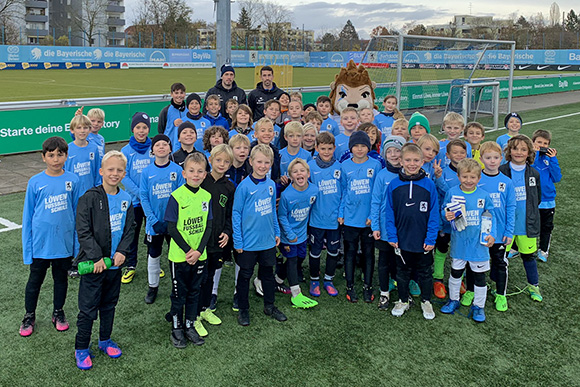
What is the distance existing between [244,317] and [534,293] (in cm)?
299

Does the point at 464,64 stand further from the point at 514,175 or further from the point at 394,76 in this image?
the point at 514,175

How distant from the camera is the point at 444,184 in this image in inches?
205

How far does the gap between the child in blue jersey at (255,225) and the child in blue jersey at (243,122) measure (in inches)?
57.9

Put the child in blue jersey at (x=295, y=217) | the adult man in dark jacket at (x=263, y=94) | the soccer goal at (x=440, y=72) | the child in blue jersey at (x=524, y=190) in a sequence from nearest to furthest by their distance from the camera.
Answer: the child in blue jersey at (x=295, y=217) < the child in blue jersey at (x=524, y=190) < the adult man in dark jacket at (x=263, y=94) < the soccer goal at (x=440, y=72)

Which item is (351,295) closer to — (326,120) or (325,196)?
(325,196)

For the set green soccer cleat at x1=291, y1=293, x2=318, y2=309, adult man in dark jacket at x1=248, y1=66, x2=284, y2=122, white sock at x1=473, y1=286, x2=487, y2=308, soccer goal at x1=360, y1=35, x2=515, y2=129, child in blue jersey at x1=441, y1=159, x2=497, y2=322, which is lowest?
green soccer cleat at x1=291, y1=293, x2=318, y2=309

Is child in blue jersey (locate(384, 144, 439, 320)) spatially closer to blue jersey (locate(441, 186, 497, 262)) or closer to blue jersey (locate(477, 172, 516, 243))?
blue jersey (locate(441, 186, 497, 262))

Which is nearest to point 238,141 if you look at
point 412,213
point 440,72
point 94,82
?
point 412,213

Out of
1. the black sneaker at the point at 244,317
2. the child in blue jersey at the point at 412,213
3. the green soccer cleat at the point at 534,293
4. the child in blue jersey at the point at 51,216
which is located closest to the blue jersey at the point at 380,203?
the child in blue jersey at the point at 412,213

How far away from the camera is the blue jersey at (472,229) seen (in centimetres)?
460

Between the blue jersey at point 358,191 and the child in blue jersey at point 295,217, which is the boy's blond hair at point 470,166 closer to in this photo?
the blue jersey at point 358,191

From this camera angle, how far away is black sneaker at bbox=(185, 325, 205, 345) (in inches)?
169

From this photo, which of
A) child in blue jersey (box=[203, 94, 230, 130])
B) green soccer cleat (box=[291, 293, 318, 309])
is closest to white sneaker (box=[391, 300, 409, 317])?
green soccer cleat (box=[291, 293, 318, 309])

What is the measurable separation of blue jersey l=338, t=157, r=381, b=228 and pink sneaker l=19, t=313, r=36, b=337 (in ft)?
9.86
